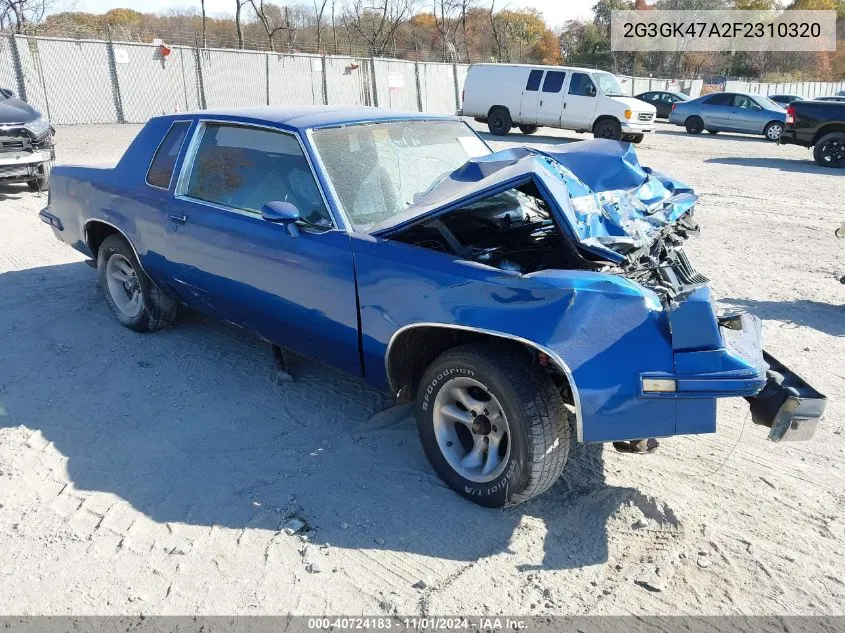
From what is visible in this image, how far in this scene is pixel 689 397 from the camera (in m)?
2.60

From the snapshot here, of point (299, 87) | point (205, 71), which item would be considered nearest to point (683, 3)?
point (299, 87)

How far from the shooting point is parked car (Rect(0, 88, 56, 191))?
9867 mm

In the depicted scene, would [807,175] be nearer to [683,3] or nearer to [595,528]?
[595,528]

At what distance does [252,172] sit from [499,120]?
1752 cm

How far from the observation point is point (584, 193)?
3275mm

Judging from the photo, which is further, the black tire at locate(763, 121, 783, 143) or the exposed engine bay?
the black tire at locate(763, 121, 783, 143)

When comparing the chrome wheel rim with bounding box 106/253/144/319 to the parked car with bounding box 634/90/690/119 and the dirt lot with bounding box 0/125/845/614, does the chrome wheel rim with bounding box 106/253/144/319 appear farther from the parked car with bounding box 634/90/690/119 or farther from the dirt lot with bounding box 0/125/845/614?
the parked car with bounding box 634/90/690/119

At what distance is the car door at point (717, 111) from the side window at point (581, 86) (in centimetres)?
633

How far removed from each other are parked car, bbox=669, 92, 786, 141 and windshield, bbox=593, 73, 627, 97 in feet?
17.3

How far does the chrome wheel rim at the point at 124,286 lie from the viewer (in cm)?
511

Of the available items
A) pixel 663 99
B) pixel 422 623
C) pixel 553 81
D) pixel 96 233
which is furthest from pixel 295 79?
pixel 422 623

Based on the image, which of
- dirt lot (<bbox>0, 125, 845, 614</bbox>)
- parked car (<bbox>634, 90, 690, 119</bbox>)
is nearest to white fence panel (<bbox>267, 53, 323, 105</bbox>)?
parked car (<bbox>634, 90, 690, 119</bbox>)

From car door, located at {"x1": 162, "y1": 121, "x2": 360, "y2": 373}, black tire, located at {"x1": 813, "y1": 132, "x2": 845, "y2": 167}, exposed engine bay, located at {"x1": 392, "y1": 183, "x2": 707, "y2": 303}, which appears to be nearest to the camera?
exposed engine bay, located at {"x1": 392, "y1": 183, "x2": 707, "y2": 303}

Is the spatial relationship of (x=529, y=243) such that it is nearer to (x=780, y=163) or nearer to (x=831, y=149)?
(x=831, y=149)
